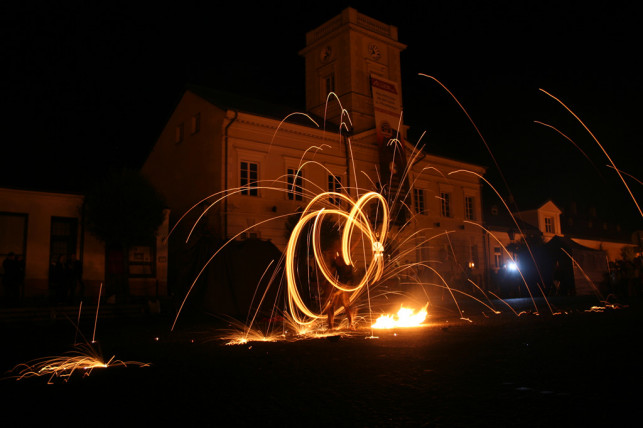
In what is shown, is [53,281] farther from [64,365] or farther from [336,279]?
[64,365]

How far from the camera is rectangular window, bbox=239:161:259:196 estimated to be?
83.3 ft

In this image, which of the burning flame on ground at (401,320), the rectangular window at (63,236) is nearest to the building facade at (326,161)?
the rectangular window at (63,236)

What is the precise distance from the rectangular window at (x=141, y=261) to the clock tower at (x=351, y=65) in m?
13.2

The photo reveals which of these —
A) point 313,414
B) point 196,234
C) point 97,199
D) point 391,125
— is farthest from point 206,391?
point 391,125

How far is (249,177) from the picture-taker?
1008 inches

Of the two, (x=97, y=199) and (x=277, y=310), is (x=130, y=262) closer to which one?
(x=97, y=199)

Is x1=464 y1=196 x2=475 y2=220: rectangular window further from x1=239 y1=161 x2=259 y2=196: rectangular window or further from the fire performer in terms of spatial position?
the fire performer

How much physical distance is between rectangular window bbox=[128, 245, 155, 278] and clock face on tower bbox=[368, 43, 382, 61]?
1754 centimetres

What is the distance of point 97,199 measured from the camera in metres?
20.5

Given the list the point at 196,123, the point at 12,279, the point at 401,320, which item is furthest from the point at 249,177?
the point at 401,320

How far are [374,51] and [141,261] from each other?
18.6 m

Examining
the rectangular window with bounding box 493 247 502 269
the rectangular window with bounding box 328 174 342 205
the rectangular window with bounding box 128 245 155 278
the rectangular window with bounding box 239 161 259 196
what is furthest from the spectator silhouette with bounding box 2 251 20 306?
the rectangular window with bounding box 493 247 502 269

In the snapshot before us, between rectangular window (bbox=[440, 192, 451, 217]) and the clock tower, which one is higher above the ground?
the clock tower

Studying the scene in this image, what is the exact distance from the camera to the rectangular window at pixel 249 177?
25391 mm
